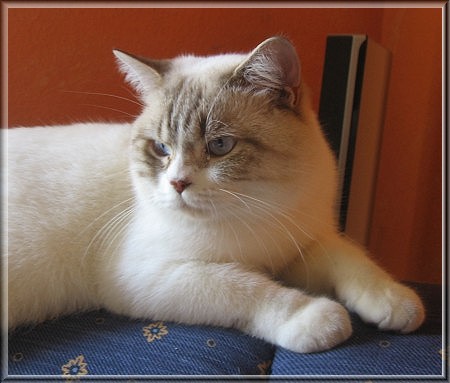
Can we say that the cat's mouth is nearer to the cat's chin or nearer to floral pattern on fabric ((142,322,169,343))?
the cat's chin

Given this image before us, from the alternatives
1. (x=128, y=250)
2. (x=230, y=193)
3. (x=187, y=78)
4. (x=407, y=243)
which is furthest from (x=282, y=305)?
(x=407, y=243)

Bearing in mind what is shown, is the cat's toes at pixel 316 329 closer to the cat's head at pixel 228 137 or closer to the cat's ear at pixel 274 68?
the cat's head at pixel 228 137

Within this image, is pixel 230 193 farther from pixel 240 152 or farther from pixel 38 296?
pixel 38 296

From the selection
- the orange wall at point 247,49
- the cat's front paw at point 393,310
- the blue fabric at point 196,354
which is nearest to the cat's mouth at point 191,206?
the blue fabric at point 196,354

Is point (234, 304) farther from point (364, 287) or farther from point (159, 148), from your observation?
point (159, 148)

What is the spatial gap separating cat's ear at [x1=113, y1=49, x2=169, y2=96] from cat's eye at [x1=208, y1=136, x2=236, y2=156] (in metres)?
0.28

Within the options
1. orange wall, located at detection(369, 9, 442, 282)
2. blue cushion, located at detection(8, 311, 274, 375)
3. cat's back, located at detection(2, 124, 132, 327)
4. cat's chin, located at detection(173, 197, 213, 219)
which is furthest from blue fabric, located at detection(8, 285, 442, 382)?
orange wall, located at detection(369, 9, 442, 282)

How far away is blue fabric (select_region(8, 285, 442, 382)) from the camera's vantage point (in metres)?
0.92

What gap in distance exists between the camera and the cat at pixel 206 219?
1042 millimetres

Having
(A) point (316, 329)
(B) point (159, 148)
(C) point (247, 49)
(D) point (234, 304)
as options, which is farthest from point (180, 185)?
(C) point (247, 49)

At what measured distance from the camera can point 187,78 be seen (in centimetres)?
120

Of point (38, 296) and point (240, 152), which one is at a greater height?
point (240, 152)

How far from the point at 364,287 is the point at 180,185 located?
0.49m

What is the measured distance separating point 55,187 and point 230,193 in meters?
0.57
